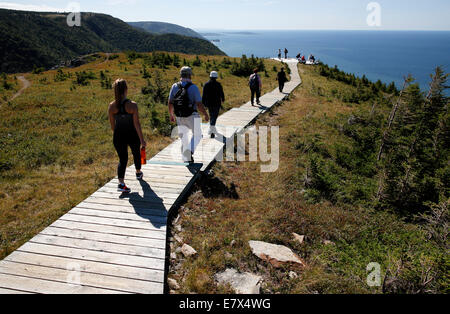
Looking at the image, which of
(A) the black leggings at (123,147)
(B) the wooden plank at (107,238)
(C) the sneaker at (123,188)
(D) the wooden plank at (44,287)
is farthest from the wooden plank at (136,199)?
(D) the wooden plank at (44,287)

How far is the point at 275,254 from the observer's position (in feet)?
15.2

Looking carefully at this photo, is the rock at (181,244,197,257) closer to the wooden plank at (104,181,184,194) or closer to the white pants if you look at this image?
the wooden plank at (104,181,184,194)

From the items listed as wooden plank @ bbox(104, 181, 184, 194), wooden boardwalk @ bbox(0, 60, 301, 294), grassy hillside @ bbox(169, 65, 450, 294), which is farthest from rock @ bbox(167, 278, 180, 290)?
wooden plank @ bbox(104, 181, 184, 194)

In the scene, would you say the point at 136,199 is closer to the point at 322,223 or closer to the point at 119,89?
the point at 119,89

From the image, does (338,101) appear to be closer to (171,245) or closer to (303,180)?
(303,180)

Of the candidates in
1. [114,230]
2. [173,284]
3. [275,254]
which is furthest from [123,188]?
[275,254]

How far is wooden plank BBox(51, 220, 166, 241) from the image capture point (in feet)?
15.1

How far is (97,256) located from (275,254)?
291cm

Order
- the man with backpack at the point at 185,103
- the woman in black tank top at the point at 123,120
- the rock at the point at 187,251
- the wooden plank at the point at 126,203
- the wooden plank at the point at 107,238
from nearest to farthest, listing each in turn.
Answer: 1. the wooden plank at the point at 107,238
2. the rock at the point at 187,251
3. the woman in black tank top at the point at 123,120
4. the wooden plank at the point at 126,203
5. the man with backpack at the point at 185,103

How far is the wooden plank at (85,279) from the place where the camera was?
356 centimetres

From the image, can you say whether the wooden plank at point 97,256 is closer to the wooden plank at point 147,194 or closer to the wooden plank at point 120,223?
the wooden plank at point 120,223

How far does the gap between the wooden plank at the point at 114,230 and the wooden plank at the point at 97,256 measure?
0.50 m

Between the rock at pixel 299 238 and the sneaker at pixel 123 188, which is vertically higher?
the sneaker at pixel 123 188
